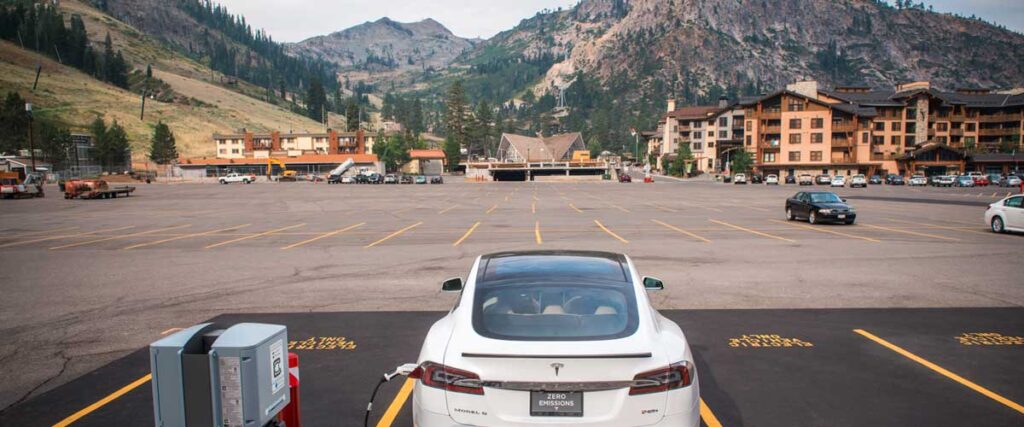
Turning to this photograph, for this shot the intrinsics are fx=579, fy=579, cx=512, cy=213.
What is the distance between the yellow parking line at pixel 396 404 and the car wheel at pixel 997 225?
23.6 meters

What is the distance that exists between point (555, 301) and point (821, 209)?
2341 cm

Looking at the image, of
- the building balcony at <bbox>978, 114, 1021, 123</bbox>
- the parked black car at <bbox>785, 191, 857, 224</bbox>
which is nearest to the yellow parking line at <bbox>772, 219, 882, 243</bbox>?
the parked black car at <bbox>785, 191, 857, 224</bbox>

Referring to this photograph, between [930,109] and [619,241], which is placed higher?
[930,109]

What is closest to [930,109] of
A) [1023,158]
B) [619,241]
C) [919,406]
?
[1023,158]

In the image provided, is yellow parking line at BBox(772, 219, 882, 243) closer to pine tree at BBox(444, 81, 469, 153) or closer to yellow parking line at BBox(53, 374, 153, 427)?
yellow parking line at BBox(53, 374, 153, 427)

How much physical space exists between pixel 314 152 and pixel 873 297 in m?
144

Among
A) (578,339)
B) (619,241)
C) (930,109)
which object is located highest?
(930,109)

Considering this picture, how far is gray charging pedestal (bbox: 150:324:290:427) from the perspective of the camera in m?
3.39

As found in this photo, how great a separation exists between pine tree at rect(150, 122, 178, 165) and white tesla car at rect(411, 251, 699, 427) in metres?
144

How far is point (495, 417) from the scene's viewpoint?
11.9 ft

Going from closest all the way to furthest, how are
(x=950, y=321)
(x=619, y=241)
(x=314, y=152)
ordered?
(x=950, y=321) < (x=619, y=241) < (x=314, y=152)

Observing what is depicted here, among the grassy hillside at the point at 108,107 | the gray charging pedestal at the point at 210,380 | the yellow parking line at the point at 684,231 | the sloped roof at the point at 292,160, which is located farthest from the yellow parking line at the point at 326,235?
the grassy hillside at the point at 108,107

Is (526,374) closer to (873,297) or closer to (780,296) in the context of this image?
(780,296)

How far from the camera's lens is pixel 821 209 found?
24156 mm
